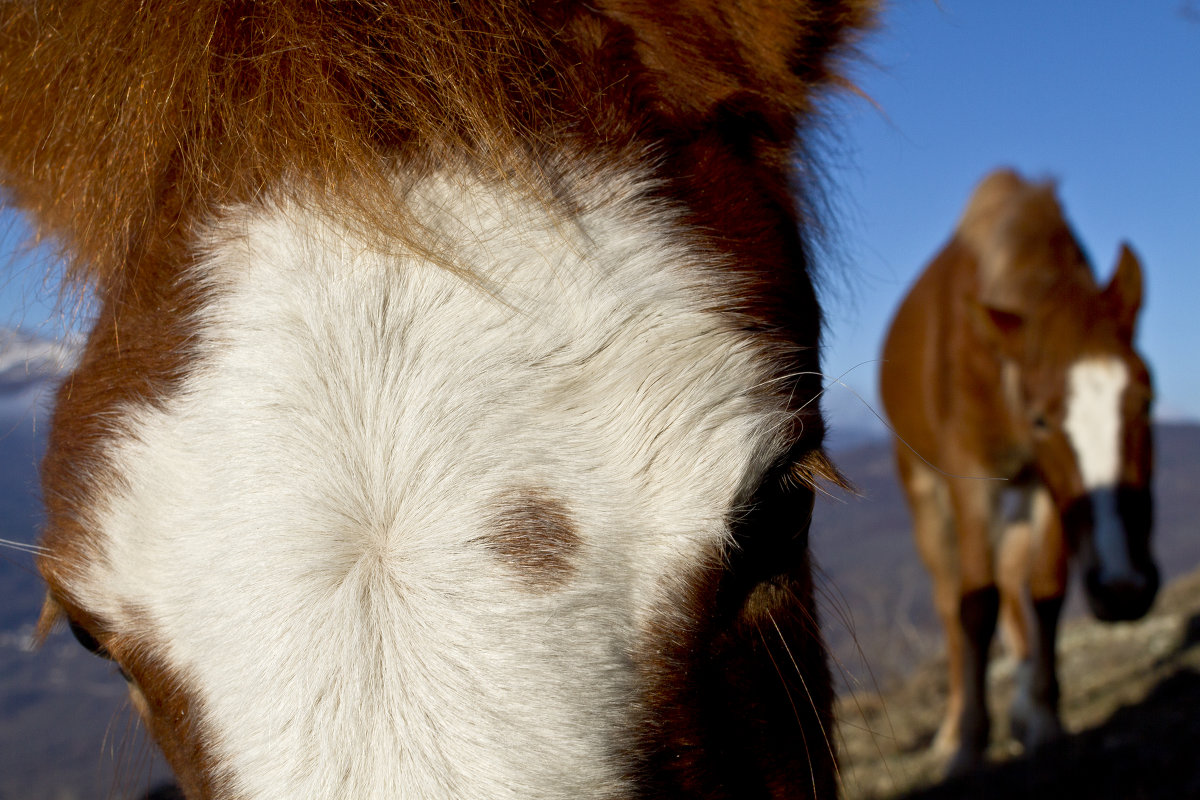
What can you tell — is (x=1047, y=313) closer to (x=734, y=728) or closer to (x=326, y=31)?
(x=734, y=728)

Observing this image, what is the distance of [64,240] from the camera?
133 cm

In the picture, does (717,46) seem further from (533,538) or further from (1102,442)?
(1102,442)

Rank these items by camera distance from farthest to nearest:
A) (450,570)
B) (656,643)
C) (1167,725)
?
(1167,725) → (656,643) → (450,570)

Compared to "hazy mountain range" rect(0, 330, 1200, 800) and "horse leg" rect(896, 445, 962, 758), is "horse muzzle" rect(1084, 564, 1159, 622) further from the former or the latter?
"horse leg" rect(896, 445, 962, 758)

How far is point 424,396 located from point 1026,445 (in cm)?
441

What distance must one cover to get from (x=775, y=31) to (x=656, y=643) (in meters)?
0.92

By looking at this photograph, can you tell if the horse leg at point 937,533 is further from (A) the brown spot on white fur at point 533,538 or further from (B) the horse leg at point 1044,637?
(A) the brown spot on white fur at point 533,538

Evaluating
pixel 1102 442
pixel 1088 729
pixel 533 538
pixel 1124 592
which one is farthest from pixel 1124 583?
pixel 533 538

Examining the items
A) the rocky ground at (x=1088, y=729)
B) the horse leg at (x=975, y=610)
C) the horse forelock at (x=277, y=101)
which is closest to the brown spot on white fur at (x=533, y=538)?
the horse forelock at (x=277, y=101)

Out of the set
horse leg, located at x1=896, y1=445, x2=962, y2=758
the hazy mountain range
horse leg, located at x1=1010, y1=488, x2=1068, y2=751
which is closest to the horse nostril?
horse leg, located at x1=1010, y1=488, x2=1068, y2=751

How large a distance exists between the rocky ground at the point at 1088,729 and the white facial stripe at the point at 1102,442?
0.79 metres

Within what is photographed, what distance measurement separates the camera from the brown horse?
35.3 inches

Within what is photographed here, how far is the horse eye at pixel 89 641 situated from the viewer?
1238 mm

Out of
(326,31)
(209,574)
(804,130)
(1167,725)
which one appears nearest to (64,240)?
(326,31)
